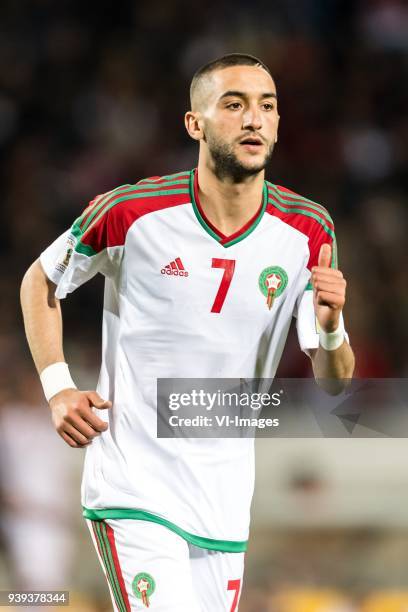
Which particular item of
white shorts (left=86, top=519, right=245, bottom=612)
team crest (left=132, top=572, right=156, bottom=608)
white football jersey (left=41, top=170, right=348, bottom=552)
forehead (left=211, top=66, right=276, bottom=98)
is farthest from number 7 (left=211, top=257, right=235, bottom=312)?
team crest (left=132, top=572, right=156, bottom=608)

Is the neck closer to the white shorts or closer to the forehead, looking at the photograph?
the forehead

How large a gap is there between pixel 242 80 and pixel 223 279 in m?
0.68

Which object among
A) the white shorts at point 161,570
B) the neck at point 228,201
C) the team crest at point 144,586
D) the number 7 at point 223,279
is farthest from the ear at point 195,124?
the team crest at point 144,586

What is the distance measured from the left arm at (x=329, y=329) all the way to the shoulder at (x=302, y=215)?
11.5 inches

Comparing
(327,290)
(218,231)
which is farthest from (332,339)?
(218,231)

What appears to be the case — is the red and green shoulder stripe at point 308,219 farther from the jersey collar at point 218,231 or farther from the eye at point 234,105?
the eye at point 234,105

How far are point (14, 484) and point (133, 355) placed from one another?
6.63 ft

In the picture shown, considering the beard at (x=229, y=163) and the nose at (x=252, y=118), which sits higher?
the nose at (x=252, y=118)

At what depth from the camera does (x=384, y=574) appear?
5.69 metres

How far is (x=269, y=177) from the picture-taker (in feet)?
26.2

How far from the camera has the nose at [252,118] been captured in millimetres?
3506

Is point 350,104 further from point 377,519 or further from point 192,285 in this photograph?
point 192,285

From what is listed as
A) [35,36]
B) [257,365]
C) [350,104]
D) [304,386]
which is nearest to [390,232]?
[350,104]

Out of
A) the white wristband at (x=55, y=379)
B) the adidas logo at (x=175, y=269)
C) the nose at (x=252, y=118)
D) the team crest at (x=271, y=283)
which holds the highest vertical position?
the nose at (x=252, y=118)
